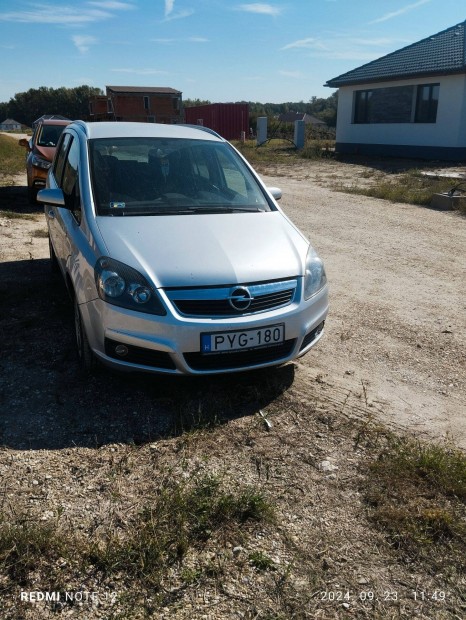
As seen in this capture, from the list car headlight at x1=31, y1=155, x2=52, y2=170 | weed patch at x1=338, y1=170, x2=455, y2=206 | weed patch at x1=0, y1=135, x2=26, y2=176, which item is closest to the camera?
car headlight at x1=31, y1=155, x2=52, y2=170

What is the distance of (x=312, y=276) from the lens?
385 cm

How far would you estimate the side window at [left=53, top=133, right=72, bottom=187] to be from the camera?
547cm

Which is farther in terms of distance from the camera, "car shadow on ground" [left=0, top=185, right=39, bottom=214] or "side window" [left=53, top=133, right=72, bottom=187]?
"car shadow on ground" [left=0, top=185, right=39, bottom=214]

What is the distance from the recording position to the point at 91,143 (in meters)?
4.64

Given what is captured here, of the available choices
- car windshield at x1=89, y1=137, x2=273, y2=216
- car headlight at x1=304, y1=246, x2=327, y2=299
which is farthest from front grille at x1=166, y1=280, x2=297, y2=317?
car windshield at x1=89, y1=137, x2=273, y2=216

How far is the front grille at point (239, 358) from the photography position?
3412 mm

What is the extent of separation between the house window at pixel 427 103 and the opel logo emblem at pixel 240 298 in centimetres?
2172

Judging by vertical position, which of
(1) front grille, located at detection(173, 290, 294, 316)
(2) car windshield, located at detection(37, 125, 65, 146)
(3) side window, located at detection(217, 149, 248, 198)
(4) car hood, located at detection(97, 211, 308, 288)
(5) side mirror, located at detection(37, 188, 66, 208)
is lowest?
(1) front grille, located at detection(173, 290, 294, 316)

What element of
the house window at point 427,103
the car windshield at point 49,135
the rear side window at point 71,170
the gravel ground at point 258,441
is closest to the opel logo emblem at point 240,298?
the gravel ground at point 258,441

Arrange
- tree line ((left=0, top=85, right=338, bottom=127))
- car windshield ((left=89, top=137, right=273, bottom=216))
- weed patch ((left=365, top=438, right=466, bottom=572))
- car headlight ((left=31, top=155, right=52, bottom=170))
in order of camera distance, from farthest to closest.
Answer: tree line ((left=0, top=85, right=338, bottom=127)), car headlight ((left=31, top=155, right=52, bottom=170)), car windshield ((left=89, top=137, right=273, bottom=216)), weed patch ((left=365, top=438, right=466, bottom=572))

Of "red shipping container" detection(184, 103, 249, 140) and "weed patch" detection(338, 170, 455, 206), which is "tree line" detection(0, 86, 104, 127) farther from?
"weed patch" detection(338, 170, 455, 206)

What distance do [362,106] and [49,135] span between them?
1870 cm

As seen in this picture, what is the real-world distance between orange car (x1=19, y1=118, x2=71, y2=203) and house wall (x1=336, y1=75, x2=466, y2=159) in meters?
15.2

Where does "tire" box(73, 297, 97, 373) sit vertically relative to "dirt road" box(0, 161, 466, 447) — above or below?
above
